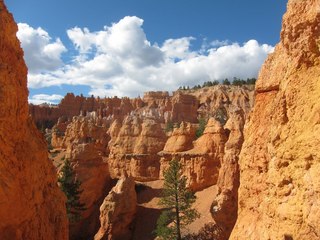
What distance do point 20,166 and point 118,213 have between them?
20377mm

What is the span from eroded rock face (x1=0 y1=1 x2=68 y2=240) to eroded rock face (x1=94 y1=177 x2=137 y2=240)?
16245 millimetres

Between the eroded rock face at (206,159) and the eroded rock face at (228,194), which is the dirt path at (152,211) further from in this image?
the eroded rock face at (228,194)

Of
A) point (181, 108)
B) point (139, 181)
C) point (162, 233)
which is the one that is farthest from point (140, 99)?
point (162, 233)

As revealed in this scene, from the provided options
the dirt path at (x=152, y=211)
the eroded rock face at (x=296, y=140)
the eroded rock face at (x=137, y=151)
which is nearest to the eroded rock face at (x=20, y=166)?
the eroded rock face at (x=296, y=140)

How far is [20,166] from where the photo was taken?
12922mm

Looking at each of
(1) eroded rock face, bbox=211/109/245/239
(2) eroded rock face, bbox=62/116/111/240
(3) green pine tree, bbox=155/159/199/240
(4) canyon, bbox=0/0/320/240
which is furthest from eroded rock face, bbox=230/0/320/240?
(2) eroded rock face, bbox=62/116/111/240

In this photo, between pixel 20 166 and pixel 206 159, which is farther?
pixel 206 159

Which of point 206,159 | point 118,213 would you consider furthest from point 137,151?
point 118,213

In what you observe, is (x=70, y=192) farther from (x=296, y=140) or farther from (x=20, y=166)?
(x=296, y=140)

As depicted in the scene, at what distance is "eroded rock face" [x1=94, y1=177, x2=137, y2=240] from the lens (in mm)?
31531

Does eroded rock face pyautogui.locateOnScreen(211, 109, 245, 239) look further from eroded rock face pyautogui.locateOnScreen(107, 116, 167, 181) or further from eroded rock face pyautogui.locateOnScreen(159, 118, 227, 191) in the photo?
eroded rock face pyautogui.locateOnScreen(107, 116, 167, 181)

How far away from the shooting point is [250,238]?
10.5 meters

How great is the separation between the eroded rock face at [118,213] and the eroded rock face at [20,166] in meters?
16.2

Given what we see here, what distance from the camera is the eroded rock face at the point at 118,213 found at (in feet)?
103
